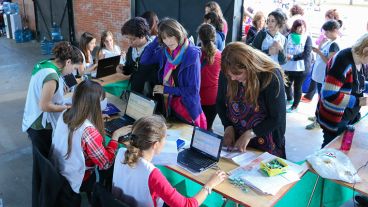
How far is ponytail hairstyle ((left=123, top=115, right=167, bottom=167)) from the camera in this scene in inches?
72.5

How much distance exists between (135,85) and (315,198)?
73.1 inches

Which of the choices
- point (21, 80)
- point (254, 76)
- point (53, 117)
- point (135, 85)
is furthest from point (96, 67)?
point (21, 80)

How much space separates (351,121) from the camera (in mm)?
2920

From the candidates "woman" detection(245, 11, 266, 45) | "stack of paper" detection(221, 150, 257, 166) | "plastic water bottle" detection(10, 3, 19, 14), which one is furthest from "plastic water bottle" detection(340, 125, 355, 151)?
"plastic water bottle" detection(10, 3, 19, 14)

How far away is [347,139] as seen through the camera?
2510 millimetres

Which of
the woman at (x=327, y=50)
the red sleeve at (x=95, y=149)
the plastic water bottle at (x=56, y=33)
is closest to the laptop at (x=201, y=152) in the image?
the red sleeve at (x=95, y=149)

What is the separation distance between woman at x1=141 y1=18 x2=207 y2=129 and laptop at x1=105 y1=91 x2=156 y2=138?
0.51 ft

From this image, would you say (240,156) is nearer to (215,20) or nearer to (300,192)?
(300,192)

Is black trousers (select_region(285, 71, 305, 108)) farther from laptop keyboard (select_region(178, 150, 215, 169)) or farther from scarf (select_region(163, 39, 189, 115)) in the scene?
laptop keyboard (select_region(178, 150, 215, 169))

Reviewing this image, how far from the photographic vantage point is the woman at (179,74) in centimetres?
282

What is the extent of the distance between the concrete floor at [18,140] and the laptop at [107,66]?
1.24 metres

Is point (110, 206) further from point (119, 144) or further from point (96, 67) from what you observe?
point (96, 67)

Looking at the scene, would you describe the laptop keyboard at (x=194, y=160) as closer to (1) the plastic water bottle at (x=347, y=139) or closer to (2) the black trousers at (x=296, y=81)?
(1) the plastic water bottle at (x=347, y=139)

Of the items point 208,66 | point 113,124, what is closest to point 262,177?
point 113,124
